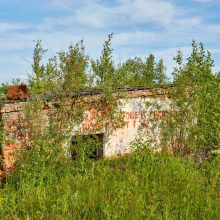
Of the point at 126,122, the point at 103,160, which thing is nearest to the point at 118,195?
the point at 103,160

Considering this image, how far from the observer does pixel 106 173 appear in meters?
6.25

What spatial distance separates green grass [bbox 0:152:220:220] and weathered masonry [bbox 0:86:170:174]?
115cm

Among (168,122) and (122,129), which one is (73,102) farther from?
(168,122)

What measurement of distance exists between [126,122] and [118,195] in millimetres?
4577

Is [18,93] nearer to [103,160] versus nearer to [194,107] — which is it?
[103,160]

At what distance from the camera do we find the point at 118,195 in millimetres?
4266

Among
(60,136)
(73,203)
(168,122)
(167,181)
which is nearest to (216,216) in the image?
(167,181)

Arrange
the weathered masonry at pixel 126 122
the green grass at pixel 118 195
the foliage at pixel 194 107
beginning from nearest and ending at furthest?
the green grass at pixel 118 195
the weathered masonry at pixel 126 122
the foliage at pixel 194 107

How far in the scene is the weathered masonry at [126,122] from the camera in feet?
A: 23.2

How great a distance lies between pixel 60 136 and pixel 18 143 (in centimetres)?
125

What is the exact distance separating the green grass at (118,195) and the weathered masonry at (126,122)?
3.78 feet

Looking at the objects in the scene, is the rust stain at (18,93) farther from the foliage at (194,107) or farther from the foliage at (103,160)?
the foliage at (194,107)

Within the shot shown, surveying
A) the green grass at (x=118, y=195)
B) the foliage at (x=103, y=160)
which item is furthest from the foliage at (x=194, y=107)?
the green grass at (x=118, y=195)

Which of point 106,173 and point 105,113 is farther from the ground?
point 105,113
